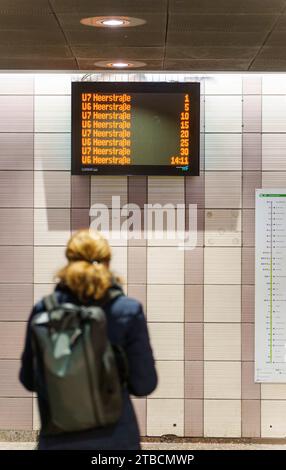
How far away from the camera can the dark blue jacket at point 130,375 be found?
3.12m

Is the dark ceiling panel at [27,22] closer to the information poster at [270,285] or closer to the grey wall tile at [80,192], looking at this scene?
the grey wall tile at [80,192]

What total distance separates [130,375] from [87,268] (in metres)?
0.43

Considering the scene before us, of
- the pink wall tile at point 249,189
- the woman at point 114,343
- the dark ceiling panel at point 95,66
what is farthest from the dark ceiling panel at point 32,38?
the woman at point 114,343

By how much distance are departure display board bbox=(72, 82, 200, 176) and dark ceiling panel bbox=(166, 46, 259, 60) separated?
561 millimetres

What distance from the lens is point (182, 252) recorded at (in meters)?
6.26

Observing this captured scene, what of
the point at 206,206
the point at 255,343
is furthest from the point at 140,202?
the point at 255,343

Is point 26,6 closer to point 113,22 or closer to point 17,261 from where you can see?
point 113,22

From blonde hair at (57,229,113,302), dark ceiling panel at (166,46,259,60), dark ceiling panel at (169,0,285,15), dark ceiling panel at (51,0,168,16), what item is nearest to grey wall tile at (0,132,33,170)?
dark ceiling panel at (166,46,259,60)

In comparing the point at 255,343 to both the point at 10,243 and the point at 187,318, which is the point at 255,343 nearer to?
the point at 187,318

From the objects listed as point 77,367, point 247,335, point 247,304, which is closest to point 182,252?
point 247,304

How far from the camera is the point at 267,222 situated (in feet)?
20.5

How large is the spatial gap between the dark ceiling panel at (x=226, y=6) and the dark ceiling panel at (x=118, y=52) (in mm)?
997

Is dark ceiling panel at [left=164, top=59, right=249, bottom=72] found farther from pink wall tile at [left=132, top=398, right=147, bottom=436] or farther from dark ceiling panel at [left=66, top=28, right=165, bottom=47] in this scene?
pink wall tile at [left=132, top=398, right=147, bottom=436]

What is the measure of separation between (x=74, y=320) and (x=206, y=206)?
328 cm
